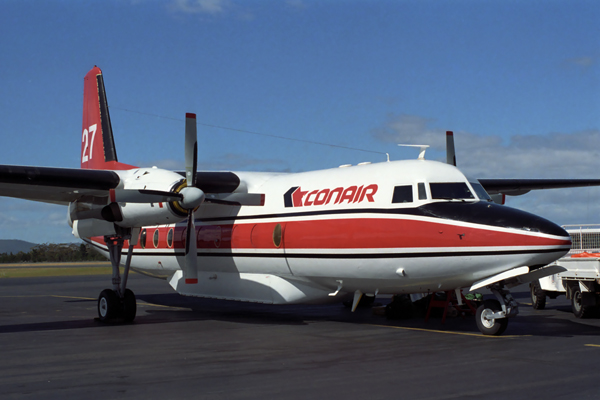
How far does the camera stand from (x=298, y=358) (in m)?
9.45

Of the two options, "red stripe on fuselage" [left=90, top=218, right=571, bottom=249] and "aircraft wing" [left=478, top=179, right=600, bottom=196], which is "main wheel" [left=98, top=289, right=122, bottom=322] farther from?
"aircraft wing" [left=478, top=179, right=600, bottom=196]

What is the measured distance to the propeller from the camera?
13.5 metres

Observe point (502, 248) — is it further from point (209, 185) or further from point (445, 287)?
point (209, 185)

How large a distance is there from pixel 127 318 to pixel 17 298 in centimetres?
1110

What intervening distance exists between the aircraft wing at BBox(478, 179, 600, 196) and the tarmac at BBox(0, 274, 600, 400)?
4.21 metres

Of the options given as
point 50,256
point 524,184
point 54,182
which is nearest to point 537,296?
point 524,184

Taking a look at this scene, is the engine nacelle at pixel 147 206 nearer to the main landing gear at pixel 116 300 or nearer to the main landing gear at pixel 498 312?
the main landing gear at pixel 116 300

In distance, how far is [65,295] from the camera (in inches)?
991

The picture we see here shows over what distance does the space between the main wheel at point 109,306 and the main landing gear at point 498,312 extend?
340 inches

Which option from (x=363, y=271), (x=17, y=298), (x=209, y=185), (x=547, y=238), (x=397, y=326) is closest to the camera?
(x=547, y=238)

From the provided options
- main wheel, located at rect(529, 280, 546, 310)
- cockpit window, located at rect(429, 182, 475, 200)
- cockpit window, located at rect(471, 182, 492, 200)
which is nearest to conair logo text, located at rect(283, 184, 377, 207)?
cockpit window, located at rect(429, 182, 475, 200)

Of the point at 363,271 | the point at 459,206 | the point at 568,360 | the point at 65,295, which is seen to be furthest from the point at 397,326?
the point at 65,295

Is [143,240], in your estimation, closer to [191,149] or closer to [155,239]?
[155,239]

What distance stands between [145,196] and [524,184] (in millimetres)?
11905
